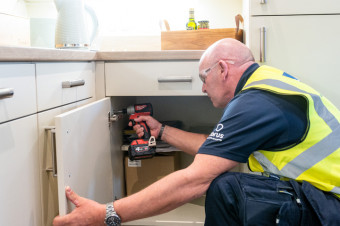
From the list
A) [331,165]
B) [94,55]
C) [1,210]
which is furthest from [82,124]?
[331,165]

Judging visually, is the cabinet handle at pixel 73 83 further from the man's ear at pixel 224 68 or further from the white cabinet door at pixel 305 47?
the white cabinet door at pixel 305 47

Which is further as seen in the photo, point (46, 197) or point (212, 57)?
point (212, 57)

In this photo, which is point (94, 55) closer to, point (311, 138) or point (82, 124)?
point (82, 124)

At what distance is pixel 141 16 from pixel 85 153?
129cm

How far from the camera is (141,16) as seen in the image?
91.9 inches

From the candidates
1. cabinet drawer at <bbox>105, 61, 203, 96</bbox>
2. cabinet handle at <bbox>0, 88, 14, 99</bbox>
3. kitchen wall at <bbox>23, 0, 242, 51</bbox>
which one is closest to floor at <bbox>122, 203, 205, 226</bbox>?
cabinet drawer at <bbox>105, 61, 203, 96</bbox>

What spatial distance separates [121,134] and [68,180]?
0.88 metres

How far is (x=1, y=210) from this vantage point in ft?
3.07

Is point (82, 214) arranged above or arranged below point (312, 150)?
below

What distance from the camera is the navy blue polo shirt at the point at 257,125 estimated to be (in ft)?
3.66

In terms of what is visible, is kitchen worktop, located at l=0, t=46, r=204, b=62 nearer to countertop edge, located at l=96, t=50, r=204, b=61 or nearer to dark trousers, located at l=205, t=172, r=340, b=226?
countertop edge, located at l=96, t=50, r=204, b=61

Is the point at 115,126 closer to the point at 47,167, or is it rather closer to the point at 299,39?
the point at 47,167

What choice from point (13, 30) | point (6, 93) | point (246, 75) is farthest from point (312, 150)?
point (13, 30)

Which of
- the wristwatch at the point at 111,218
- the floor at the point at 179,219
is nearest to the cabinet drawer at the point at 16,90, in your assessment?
the wristwatch at the point at 111,218
